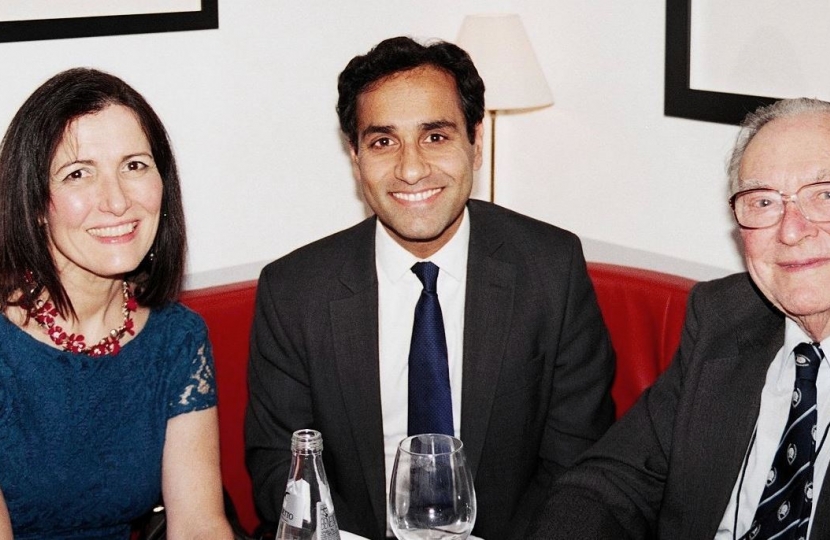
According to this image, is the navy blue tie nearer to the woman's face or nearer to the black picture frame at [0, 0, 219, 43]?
the woman's face

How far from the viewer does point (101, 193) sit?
7.68 feet

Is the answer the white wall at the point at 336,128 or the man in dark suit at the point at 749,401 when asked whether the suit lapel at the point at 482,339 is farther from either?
the white wall at the point at 336,128

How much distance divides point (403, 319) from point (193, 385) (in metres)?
0.55

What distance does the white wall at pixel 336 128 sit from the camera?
3320mm

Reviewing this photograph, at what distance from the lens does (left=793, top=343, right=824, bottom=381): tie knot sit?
7.23 feet

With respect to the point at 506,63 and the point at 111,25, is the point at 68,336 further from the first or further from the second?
the point at 506,63

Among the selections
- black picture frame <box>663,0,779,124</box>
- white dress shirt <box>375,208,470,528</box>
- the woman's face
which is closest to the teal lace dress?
the woman's face

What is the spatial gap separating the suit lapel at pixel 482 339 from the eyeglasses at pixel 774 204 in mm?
666

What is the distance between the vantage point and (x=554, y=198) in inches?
152

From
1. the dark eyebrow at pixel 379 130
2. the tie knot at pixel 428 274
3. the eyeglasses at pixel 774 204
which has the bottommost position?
the tie knot at pixel 428 274

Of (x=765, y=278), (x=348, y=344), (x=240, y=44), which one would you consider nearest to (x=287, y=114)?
(x=240, y=44)

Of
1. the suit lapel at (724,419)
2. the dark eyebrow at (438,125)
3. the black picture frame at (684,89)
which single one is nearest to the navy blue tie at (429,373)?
the dark eyebrow at (438,125)

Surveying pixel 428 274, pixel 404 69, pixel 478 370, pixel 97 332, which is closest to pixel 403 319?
pixel 428 274

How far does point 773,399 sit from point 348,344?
3.28ft
